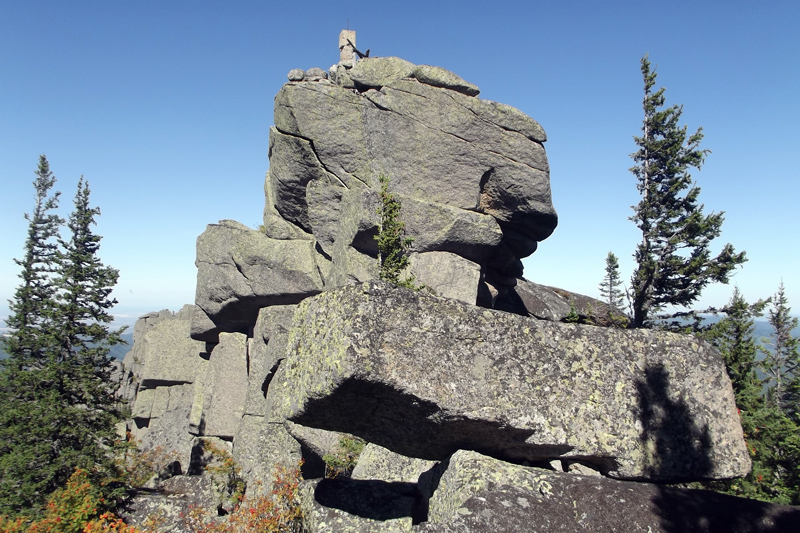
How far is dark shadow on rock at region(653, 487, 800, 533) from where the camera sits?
534 cm

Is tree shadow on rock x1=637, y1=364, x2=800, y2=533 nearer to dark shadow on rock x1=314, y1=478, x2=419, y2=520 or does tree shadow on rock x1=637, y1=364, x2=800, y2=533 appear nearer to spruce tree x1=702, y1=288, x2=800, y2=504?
spruce tree x1=702, y1=288, x2=800, y2=504

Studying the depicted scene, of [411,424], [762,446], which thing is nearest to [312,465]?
[411,424]

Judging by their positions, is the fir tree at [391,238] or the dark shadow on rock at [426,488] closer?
the dark shadow on rock at [426,488]

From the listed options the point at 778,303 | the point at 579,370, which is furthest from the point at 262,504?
the point at 778,303

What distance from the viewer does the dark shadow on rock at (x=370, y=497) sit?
26.3 ft

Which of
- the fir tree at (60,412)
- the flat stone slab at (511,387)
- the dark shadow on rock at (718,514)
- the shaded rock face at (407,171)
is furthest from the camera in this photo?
the shaded rock face at (407,171)

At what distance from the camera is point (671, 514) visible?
220 inches

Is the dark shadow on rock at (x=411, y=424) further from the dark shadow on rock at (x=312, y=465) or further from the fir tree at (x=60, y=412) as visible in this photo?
the fir tree at (x=60, y=412)

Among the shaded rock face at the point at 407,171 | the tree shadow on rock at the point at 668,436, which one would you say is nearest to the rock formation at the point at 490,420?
the tree shadow on rock at the point at 668,436

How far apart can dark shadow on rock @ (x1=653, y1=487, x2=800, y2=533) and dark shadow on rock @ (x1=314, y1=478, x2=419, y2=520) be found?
3.70 meters

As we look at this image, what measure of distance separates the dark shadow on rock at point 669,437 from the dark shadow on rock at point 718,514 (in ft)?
2.45

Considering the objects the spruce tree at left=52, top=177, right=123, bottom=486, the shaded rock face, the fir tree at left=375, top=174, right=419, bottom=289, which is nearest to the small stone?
the shaded rock face

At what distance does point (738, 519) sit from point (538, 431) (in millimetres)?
2158

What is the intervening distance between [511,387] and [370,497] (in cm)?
344
